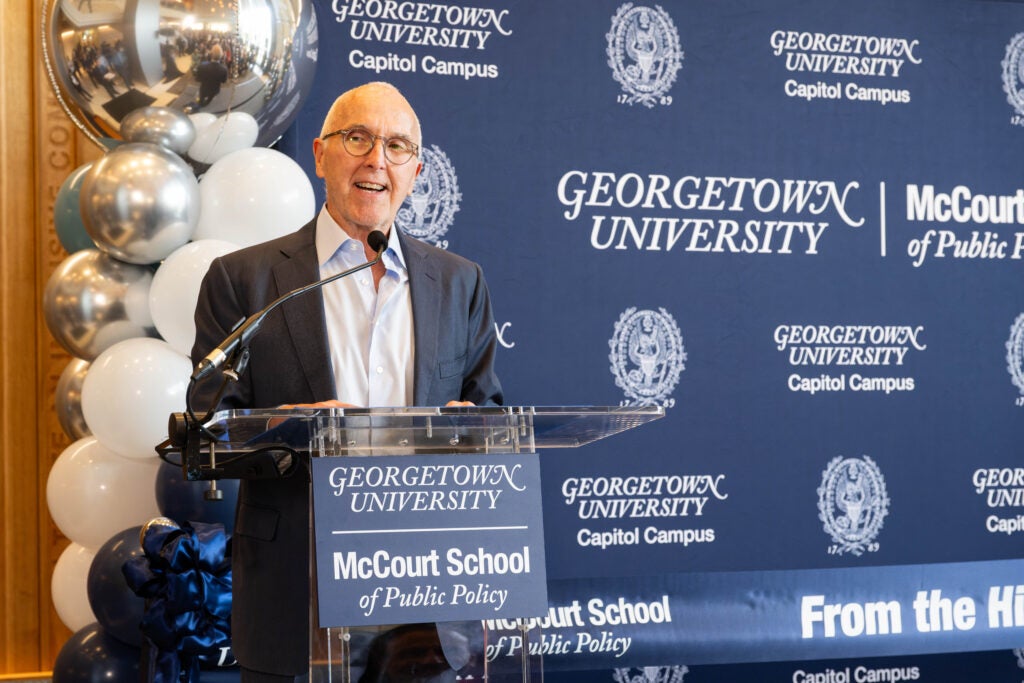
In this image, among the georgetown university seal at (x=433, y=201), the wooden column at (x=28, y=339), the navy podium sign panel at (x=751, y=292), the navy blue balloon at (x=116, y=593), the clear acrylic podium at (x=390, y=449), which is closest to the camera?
the clear acrylic podium at (x=390, y=449)

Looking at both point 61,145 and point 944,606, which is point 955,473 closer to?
point 944,606

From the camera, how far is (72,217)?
140 inches

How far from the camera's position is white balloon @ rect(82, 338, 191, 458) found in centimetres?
311

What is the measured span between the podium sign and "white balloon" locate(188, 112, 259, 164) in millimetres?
2112

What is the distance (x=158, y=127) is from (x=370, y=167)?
56.7 inches

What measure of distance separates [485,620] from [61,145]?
3.14m

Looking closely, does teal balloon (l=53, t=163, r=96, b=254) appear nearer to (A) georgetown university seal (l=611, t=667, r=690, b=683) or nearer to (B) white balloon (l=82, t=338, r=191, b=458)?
(B) white balloon (l=82, t=338, r=191, b=458)

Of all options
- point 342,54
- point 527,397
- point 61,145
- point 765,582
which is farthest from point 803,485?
point 61,145

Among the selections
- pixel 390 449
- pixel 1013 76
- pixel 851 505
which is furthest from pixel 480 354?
pixel 1013 76

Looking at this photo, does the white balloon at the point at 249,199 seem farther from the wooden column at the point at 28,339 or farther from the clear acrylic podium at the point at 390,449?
the clear acrylic podium at the point at 390,449

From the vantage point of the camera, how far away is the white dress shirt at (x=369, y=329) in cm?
203

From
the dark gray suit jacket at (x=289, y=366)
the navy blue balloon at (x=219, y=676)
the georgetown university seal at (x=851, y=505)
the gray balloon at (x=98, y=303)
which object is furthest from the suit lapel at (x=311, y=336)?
the georgetown university seal at (x=851, y=505)

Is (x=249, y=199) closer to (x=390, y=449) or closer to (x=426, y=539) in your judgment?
(x=390, y=449)

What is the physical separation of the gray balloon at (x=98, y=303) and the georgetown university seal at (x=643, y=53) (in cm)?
196
